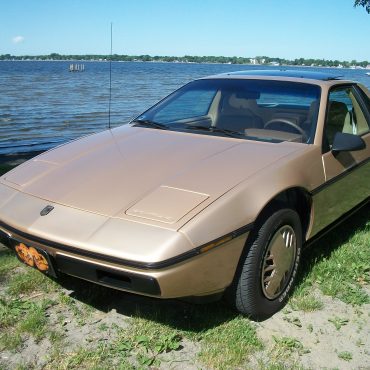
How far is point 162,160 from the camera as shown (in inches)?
121

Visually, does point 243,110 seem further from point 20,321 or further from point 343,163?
point 20,321

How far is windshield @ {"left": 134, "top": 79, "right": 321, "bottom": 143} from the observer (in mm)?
3549

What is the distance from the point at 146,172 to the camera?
2906 millimetres

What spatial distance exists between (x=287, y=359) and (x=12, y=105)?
62.7 ft

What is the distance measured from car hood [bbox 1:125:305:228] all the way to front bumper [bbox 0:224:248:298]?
24 centimetres

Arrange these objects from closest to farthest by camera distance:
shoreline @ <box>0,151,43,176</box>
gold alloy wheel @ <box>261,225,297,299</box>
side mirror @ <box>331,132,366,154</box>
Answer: gold alloy wheel @ <box>261,225,297,299</box>
side mirror @ <box>331,132,366,154</box>
shoreline @ <box>0,151,43,176</box>

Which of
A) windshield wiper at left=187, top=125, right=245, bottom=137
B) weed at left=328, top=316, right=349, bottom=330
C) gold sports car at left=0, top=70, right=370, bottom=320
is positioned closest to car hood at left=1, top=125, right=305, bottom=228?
gold sports car at left=0, top=70, right=370, bottom=320

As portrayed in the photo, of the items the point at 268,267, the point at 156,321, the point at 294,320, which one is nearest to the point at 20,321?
the point at 156,321

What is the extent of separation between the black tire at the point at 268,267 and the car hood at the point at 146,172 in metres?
0.35

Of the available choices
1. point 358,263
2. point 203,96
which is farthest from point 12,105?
point 358,263

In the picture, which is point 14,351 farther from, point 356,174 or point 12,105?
point 12,105

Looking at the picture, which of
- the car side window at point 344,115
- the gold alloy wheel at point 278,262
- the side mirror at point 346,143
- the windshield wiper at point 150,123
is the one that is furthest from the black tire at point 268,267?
the windshield wiper at point 150,123

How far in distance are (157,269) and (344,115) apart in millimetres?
2591

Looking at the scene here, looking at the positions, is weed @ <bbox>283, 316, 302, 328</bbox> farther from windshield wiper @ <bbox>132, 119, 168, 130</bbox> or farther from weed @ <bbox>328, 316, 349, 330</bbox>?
windshield wiper @ <bbox>132, 119, 168, 130</bbox>
